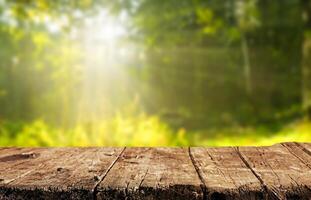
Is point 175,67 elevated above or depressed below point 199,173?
below

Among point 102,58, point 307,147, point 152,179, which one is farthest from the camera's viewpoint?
point 102,58

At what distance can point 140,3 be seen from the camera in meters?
13.0

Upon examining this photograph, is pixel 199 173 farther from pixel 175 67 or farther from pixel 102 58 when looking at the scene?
pixel 175 67

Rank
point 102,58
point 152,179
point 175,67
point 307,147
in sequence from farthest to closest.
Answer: point 175,67 → point 102,58 → point 307,147 → point 152,179

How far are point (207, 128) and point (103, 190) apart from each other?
12.0m

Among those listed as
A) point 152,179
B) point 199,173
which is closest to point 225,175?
point 199,173

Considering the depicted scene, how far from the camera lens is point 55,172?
0.96 meters

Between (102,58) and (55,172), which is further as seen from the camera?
(102,58)

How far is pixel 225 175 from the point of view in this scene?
3.06 ft

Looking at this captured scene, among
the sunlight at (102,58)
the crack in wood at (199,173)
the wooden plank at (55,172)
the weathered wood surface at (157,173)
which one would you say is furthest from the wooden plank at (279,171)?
the sunlight at (102,58)

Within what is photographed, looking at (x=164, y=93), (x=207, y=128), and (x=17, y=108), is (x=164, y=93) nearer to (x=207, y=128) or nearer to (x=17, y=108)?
(x=207, y=128)

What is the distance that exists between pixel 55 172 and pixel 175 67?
15.9 meters

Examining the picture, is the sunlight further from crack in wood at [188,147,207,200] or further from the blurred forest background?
Answer: crack in wood at [188,147,207,200]

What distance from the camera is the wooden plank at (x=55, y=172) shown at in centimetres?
84
